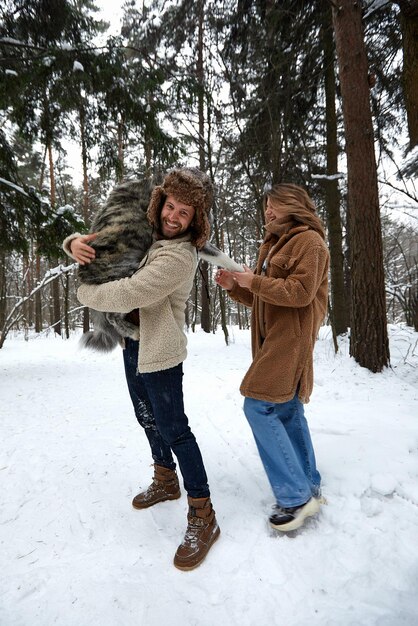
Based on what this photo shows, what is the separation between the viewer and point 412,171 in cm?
308

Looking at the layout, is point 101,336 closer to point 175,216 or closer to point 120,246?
point 120,246

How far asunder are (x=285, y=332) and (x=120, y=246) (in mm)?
1011

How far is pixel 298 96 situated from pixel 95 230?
6838 millimetres

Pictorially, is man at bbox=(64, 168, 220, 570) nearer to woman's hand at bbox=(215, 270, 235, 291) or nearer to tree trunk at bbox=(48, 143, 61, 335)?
woman's hand at bbox=(215, 270, 235, 291)

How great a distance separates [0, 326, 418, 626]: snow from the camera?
1472 mm

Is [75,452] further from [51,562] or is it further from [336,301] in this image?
[336,301]

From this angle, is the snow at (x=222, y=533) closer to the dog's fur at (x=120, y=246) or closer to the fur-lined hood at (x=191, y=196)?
the dog's fur at (x=120, y=246)

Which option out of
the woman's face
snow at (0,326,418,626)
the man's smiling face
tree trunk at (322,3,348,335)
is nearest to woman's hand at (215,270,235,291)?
the man's smiling face

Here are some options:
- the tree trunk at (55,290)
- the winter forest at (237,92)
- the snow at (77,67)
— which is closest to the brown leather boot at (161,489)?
the winter forest at (237,92)

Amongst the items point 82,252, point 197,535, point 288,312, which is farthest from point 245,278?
point 197,535

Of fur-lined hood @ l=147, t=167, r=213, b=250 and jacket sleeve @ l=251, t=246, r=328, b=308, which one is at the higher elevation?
fur-lined hood @ l=147, t=167, r=213, b=250

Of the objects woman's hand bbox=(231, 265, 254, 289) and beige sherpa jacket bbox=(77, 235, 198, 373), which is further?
woman's hand bbox=(231, 265, 254, 289)

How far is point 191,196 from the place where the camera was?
5.74 feet

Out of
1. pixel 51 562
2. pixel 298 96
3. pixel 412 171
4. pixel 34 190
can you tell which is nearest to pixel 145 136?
pixel 34 190
